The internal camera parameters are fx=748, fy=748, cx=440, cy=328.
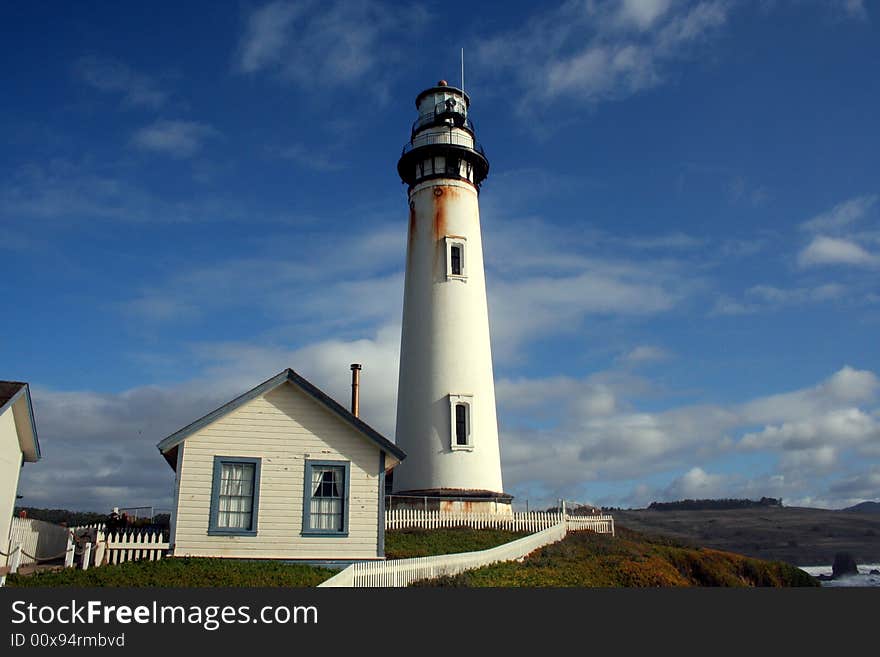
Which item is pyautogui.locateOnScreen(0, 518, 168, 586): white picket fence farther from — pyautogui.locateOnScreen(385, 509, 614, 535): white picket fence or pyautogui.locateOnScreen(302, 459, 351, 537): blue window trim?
pyautogui.locateOnScreen(385, 509, 614, 535): white picket fence

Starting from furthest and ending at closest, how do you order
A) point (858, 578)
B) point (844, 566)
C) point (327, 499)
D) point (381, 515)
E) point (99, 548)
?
point (844, 566) < point (858, 578) < point (381, 515) < point (327, 499) < point (99, 548)

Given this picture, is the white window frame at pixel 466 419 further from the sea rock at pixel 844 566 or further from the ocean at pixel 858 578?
the sea rock at pixel 844 566

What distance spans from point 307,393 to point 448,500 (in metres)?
12.3

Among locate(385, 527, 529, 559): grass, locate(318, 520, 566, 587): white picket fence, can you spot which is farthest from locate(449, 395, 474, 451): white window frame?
locate(318, 520, 566, 587): white picket fence

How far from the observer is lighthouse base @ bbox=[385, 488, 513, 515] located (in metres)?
28.6

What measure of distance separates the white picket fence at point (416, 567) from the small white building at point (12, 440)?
31.3 ft

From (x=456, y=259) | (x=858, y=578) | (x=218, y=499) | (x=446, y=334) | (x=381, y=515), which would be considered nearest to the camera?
(x=218, y=499)

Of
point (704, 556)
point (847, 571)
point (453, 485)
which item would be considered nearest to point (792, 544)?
point (847, 571)

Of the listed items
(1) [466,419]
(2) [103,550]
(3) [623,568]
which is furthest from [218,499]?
(1) [466,419]

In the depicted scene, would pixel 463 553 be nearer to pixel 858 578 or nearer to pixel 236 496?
pixel 236 496

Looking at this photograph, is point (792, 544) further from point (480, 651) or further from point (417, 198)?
point (480, 651)

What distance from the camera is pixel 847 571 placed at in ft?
194

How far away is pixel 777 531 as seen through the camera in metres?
79.4

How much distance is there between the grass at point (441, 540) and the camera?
73.2 ft
